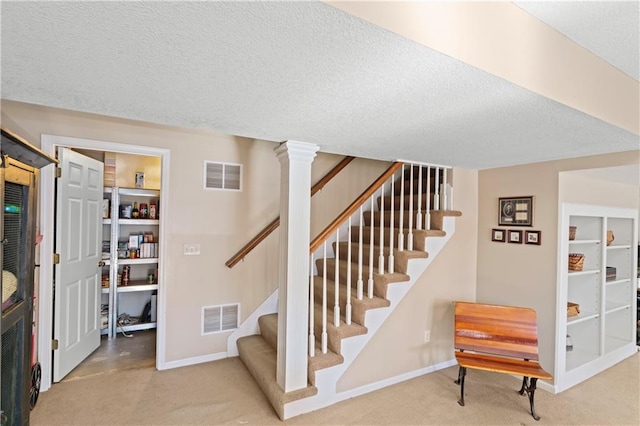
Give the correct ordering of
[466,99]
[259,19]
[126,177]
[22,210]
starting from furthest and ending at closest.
Answer: [126,177] → [22,210] → [466,99] → [259,19]

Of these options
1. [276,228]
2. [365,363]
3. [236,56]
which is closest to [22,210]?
[236,56]

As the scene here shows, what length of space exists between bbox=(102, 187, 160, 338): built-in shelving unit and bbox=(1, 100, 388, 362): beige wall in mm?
766

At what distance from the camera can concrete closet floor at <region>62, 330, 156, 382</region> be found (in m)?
2.80

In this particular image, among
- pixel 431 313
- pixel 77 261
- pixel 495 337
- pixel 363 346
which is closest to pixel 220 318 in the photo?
pixel 77 261

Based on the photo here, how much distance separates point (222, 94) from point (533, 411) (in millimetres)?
3060

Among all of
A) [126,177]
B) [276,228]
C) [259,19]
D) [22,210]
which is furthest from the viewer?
[126,177]

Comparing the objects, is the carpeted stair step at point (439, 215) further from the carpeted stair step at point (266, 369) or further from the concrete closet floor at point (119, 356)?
the concrete closet floor at point (119, 356)

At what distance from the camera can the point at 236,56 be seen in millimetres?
994

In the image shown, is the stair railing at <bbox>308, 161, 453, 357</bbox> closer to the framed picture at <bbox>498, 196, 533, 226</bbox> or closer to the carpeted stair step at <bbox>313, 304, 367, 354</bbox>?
the carpeted stair step at <bbox>313, 304, 367, 354</bbox>

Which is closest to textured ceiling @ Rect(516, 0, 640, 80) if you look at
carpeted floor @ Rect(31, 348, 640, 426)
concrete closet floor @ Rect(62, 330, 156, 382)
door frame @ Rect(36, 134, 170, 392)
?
carpeted floor @ Rect(31, 348, 640, 426)

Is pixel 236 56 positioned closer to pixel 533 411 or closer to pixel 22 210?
pixel 22 210

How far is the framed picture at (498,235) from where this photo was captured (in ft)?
10.1

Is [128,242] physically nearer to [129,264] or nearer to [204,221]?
[129,264]

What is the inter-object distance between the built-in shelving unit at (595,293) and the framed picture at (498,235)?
0.48 m
